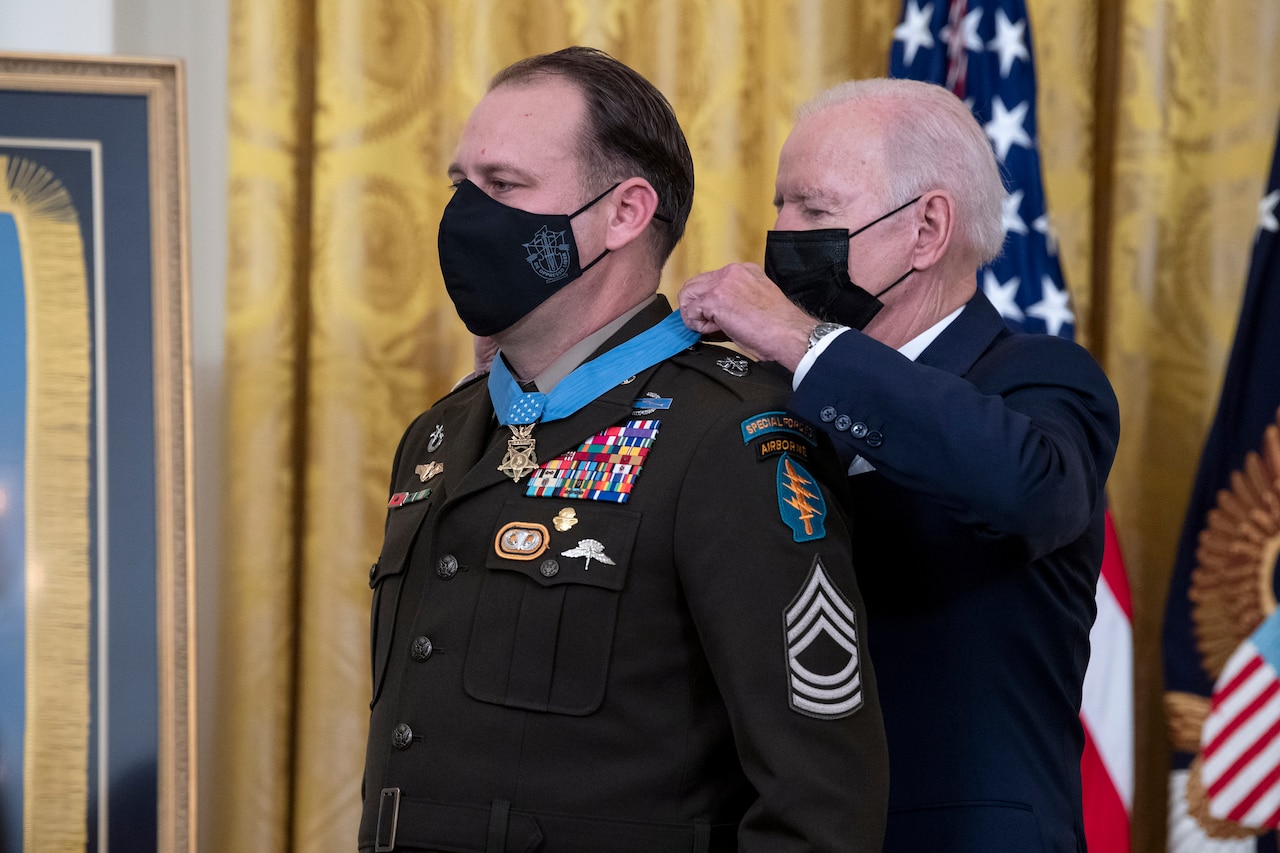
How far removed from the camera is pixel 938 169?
182 centimetres

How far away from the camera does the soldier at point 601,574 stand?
139 cm

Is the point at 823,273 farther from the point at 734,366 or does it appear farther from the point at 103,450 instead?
the point at 103,450

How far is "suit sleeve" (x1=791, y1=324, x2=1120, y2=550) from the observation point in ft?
4.80

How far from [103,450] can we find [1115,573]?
195 centimetres

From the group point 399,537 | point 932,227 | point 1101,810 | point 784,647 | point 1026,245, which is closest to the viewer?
point 784,647

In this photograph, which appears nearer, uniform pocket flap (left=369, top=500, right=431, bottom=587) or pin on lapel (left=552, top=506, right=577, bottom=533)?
pin on lapel (left=552, top=506, right=577, bottom=533)

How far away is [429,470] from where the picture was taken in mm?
1761

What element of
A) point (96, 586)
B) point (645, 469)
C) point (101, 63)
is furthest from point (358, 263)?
point (645, 469)

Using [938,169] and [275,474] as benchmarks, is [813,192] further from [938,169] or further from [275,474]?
[275,474]

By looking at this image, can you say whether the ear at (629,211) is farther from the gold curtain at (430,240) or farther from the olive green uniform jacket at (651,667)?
the gold curtain at (430,240)

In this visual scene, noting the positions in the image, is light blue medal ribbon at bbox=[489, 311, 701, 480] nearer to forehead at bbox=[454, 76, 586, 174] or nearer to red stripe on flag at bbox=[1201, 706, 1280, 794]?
forehead at bbox=[454, 76, 586, 174]

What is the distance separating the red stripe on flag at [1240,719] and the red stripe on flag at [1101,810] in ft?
0.63

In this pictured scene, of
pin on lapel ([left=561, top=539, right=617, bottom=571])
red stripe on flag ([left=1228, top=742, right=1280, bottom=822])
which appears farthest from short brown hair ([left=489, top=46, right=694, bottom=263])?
red stripe on flag ([left=1228, top=742, right=1280, bottom=822])

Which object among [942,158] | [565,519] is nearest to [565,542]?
[565,519]
